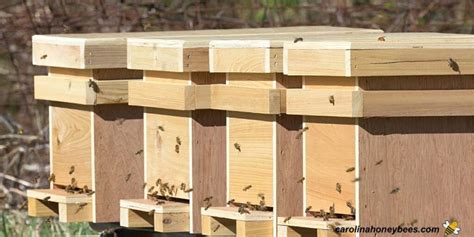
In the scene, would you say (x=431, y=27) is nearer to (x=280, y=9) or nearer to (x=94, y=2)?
(x=280, y=9)

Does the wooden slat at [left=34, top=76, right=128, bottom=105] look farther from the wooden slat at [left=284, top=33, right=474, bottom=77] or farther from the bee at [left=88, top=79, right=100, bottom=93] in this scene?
the wooden slat at [left=284, top=33, right=474, bottom=77]

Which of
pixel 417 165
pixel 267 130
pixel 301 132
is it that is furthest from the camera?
pixel 267 130

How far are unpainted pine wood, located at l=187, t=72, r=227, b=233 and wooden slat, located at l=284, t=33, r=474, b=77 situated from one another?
0.66 m

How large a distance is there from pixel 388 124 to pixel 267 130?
59cm

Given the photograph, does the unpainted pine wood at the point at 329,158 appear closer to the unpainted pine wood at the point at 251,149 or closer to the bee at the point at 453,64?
the unpainted pine wood at the point at 251,149

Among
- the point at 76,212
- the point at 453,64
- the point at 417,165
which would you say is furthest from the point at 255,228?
the point at 76,212

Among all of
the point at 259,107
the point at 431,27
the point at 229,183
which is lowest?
the point at 229,183

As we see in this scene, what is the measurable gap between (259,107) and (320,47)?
43cm

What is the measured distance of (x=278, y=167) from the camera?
5.40 meters

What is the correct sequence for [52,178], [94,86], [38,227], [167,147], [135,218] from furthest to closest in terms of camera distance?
1. [38,227]
2. [52,178]
3. [94,86]
4. [135,218]
5. [167,147]

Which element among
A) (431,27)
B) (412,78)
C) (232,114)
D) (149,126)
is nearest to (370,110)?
(412,78)

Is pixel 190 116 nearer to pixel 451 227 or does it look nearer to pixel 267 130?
pixel 267 130

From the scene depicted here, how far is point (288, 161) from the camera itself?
5422 millimetres

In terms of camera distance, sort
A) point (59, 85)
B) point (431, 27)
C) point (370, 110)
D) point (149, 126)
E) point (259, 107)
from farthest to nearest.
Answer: point (431, 27) → point (59, 85) → point (149, 126) → point (259, 107) → point (370, 110)
